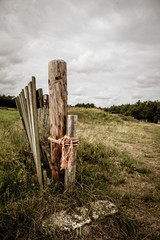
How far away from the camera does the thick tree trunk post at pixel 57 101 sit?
1.85 metres

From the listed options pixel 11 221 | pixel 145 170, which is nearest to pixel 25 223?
pixel 11 221

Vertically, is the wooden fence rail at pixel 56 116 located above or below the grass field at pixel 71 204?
above

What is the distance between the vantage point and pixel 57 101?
1.91m

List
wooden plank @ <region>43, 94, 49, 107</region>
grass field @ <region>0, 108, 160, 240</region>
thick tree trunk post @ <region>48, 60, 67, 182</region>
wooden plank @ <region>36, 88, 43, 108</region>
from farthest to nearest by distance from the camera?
wooden plank @ <region>43, 94, 49, 107</region>
wooden plank @ <region>36, 88, 43, 108</region>
thick tree trunk post @ <region>48, 60, 67, 182</region>
grass field @ <region>0, 108, 160, 240</region>

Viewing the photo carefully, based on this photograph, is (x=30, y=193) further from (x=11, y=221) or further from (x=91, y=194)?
(x=91, y=194)

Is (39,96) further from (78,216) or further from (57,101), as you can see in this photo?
(78,216)

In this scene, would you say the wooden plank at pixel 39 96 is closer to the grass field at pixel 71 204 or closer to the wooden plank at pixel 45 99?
the wooden plank at pixel 45 99

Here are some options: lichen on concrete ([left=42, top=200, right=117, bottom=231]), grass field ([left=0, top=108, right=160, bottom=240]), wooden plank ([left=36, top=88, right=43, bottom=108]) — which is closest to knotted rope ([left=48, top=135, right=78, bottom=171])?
grass field ([left=0, top=108, right=160, bottom=240])

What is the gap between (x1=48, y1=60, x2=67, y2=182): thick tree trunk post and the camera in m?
1.85

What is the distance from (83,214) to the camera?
1748mm

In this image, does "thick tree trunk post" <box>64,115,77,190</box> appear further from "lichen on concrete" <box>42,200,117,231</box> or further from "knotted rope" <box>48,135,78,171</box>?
"lichen on concrete" <box>42,200,117,231</box>

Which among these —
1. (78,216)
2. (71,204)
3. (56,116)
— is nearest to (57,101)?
(56,116)

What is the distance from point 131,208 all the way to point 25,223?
66.7 inches

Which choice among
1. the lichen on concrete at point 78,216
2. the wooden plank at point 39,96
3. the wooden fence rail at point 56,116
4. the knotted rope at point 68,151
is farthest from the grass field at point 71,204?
the wooden plank at point 39,96
